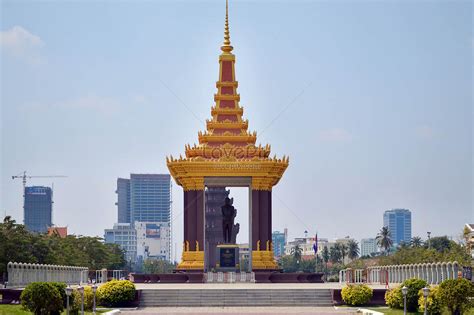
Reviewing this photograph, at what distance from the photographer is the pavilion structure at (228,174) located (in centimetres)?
8144

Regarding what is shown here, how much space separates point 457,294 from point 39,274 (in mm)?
27239

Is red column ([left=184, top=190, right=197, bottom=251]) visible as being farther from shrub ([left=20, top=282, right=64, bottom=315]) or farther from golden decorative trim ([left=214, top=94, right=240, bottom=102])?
shrub ([left=20, top=282, right=64, bottom=315])

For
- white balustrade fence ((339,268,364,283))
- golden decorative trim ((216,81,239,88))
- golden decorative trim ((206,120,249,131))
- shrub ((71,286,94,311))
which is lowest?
shrub ((71,286,94,311))

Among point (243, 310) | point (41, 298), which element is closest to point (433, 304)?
point (243, 310)

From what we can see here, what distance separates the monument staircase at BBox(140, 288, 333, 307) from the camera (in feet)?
211

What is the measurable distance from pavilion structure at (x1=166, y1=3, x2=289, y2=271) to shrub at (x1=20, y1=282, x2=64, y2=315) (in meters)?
29.7

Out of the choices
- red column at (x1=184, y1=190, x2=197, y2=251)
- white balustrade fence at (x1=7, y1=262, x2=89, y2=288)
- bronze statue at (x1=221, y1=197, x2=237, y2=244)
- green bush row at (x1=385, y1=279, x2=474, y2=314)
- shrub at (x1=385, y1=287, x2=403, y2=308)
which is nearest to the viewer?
green bush row at (x1=385, y1=279, x2=474, y2=314)

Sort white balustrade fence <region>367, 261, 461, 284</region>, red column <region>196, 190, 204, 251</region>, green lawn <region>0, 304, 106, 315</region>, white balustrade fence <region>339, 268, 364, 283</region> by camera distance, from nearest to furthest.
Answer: green lawn <region>0, 304, 106, 315</region> < white balustrade fence <region>367, 261, 461, 284</region> < white balustrade fence <region>339, 268, 364, 283</region> < red column <region>196, 190, 204, 251</region>

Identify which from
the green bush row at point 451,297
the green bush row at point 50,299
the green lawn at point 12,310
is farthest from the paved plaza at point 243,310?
the green lawn at point 12,310

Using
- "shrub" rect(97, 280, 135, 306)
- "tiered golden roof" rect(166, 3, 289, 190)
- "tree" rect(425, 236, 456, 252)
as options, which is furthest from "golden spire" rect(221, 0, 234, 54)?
"tree" rect(425, 236, 456, 252)

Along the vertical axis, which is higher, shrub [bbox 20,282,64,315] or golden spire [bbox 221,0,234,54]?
golden spire [bbox 221,0,234,54]

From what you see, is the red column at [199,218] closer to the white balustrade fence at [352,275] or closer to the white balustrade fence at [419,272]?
the white balustrade fence at [352,275]

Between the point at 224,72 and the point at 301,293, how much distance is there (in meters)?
24.3

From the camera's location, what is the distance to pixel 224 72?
86250 mm
